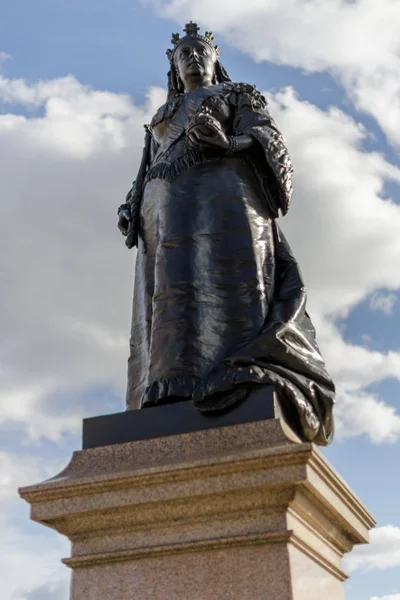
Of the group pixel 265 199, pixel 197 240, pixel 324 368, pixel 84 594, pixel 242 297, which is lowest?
pixel 84 594

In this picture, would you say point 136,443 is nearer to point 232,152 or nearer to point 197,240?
point 197,240

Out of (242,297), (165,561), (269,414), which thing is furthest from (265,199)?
(165,561)

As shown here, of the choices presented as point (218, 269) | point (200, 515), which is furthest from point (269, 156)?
point (200, 515)

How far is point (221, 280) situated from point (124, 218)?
1.51m

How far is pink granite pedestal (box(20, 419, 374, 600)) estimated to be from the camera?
211 inches

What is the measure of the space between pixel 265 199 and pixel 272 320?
1.29 metres

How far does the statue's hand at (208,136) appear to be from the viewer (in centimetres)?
725

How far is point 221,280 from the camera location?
6879 mm

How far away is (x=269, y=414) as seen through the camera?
19.4 feet

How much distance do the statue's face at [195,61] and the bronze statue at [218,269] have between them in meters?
0.23

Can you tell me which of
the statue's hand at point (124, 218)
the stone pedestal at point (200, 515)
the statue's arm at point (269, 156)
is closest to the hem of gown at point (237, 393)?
the stone pedestal at point (200, 515)

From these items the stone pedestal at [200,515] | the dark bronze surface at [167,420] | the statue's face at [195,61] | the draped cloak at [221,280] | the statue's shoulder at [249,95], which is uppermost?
the statue's face at [195,61]

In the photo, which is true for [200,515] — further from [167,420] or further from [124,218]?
[124,218]

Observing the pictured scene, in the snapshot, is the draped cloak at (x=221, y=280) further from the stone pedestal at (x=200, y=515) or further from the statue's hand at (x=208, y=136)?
the stone pedestal at (x=200, y=515)
